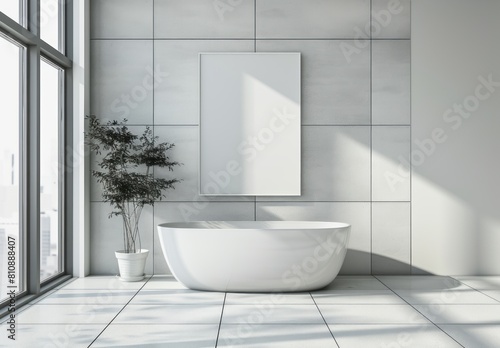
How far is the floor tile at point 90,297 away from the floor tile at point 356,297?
1.50 meters

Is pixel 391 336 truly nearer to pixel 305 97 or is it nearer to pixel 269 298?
pixel 269 298

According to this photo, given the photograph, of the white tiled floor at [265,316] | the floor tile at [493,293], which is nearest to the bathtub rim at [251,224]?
the white tiled floor at [265,316]

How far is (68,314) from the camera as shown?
356 cm

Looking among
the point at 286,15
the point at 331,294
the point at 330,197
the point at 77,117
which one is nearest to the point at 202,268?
the point at 331,294

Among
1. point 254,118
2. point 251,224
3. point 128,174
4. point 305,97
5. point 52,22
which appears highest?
point 52,22

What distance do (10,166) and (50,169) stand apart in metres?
0.84

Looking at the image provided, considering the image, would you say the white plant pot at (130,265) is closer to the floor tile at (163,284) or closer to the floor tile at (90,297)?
the floor tile at (163,284)

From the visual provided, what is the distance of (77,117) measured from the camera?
4.93 metres

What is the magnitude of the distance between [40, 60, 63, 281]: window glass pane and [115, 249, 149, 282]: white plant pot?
0.57 metres

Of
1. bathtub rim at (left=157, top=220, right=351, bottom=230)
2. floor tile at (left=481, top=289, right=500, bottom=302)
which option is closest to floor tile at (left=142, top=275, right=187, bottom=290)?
bathtub rim at (left=157, top=220, right=351, bottom=230)

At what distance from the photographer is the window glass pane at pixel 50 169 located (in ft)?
14.4

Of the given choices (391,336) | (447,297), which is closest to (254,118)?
(447,297)

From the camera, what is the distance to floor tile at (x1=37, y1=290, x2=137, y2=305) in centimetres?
393

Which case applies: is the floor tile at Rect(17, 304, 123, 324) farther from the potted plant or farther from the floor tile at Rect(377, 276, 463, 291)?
the floor tile at Rect(377, 276, 463, 291)
